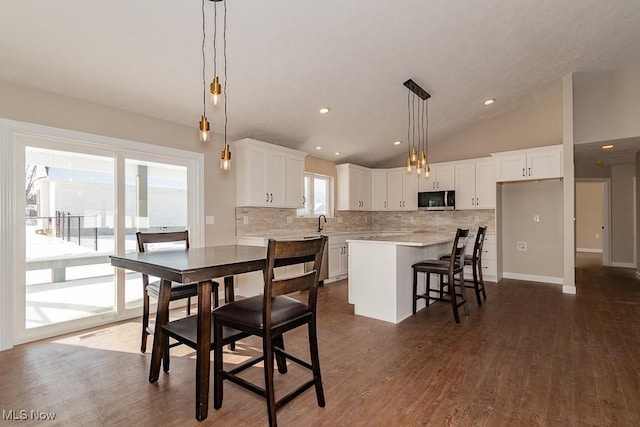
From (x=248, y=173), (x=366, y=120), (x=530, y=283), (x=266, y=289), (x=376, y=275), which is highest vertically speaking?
(x=366, y=120)

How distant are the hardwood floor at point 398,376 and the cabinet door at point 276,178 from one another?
79.8 inches

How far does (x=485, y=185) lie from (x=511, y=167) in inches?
19.4

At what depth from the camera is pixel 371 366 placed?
2510 millimetres

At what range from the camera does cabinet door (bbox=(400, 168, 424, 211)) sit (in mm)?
6527

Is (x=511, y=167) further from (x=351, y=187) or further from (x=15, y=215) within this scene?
(x=15, y=215)

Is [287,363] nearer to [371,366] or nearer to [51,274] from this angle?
[371,366]

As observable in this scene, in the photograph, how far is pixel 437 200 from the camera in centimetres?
604

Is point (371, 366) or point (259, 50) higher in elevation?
point (259, 50)

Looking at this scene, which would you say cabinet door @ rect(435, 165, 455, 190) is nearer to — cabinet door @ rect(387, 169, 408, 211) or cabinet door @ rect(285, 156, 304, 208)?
cabinet door @ rect(387, 169, 408, 211)

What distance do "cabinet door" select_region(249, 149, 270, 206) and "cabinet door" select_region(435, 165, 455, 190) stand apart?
3.36 metres

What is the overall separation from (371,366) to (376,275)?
1297 millimetres

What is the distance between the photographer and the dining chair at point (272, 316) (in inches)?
68.5

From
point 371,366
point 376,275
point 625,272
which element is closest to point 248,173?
point 376,275

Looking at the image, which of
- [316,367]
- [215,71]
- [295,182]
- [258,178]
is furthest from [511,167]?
[316,367]
